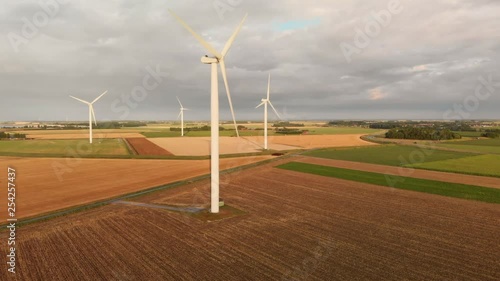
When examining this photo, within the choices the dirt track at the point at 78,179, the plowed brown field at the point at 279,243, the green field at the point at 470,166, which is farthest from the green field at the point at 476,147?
the dirt track at the point at 78,179

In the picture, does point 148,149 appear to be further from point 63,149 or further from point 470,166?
point 470,166

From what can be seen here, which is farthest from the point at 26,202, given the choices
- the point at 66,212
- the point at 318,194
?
the point at 318,194

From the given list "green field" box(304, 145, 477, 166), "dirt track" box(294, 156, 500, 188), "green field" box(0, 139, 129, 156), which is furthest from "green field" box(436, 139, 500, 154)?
"green field" box(0, 139, 129, 156)

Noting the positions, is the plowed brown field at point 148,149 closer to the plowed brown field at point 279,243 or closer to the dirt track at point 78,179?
the dirt track at point 78,179

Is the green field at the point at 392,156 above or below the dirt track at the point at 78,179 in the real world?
above

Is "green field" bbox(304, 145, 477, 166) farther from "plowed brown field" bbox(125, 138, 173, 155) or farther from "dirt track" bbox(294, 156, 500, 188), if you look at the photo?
"plowed brown field" bbox(125, 138, 173, 155)

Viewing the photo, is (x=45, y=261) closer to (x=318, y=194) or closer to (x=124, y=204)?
(x=124, y=204)

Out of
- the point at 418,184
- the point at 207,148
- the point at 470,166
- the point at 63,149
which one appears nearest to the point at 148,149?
the point at 207,148
